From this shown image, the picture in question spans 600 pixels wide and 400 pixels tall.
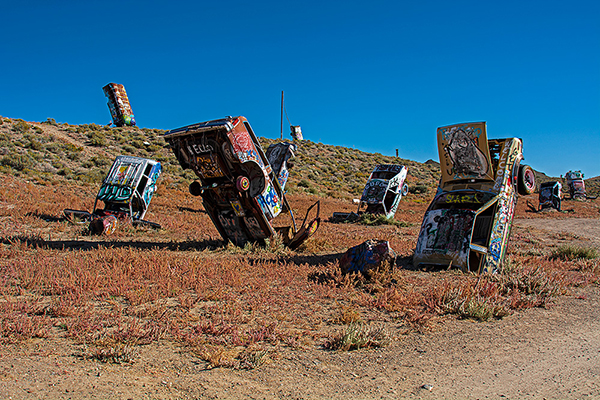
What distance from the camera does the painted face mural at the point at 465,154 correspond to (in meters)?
7.93

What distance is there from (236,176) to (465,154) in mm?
4784

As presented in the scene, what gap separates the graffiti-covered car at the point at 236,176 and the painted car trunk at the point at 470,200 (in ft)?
8.68

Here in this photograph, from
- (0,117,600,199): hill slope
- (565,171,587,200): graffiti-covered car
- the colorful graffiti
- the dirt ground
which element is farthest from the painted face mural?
(565,171,587,200): graffiti-covered car

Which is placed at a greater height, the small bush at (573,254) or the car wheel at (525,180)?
the car wheel at (525,180)

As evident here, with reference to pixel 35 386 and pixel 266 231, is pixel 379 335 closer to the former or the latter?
pixel 35 386

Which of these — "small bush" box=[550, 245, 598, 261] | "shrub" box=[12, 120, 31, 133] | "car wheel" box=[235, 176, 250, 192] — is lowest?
"small bush" box=[550, 245, 598, 261]

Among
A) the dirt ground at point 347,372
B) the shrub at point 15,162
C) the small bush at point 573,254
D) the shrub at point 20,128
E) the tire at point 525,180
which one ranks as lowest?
the dirt ground at point 347,372

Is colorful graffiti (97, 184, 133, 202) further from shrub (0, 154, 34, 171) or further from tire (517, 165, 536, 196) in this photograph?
Answer: shrub (0, 154, 34, 171)

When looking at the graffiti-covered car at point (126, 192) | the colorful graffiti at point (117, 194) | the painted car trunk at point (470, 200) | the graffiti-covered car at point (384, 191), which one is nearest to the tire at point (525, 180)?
the painted car trunk at point (470, 200)

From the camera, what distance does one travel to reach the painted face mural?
793 cm

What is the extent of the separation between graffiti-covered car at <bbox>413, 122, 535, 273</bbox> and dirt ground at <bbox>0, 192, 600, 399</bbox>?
2998mm

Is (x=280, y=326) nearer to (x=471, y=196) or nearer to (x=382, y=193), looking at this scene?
(x=471, y=196)

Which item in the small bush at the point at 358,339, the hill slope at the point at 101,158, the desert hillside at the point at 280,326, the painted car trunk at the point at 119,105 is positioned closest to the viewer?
the desert hillside at the point at 280,326

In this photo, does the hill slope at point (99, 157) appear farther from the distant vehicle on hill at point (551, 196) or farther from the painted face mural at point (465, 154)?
the painted face mural at point (465, 154)
